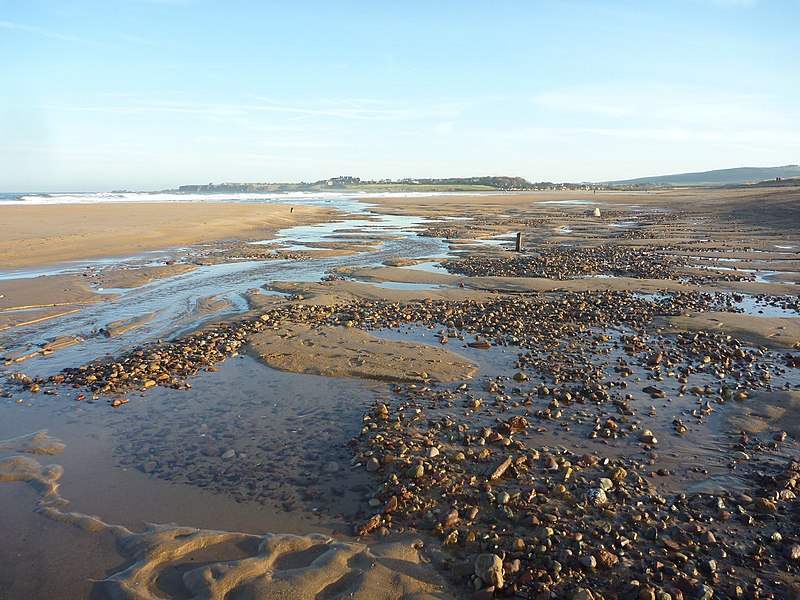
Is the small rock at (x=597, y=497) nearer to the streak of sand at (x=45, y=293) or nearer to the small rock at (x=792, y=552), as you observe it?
the small rock at (x=792, y=552)

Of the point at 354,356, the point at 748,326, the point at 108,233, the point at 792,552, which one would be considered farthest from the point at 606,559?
the point at 108,233

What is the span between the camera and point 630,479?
6.08 meters

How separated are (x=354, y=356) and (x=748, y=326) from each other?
9.23 m

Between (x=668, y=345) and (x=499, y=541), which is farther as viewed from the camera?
(x=668, y=345)

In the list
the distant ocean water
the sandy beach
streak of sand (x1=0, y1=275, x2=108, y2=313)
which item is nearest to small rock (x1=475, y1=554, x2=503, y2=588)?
the sandy beach

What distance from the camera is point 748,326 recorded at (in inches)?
469

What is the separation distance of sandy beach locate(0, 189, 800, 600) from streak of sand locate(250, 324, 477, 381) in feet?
0.28

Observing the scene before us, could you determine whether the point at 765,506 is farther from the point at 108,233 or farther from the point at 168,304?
the point at 108,233

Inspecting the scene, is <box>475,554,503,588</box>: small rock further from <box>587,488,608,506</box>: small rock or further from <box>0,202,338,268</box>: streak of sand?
<box>0,202,338,268</box>: streak of sand

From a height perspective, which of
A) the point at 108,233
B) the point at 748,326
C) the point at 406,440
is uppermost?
the point at 108,233

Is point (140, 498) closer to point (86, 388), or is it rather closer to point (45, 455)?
point (45, 455)

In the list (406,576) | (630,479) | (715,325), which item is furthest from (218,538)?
(715,325)

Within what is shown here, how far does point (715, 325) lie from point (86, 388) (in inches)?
535

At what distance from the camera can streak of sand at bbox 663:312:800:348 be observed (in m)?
11.1
